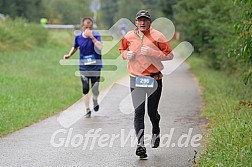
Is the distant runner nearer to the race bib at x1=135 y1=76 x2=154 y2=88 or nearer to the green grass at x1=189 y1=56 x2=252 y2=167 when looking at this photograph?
the green grass at x1=189 y1=56 x2=252 y2=167

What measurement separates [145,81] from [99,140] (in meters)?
1.92

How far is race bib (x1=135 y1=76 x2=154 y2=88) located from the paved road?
3.37 feet

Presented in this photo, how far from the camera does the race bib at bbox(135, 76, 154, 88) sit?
29.3ft

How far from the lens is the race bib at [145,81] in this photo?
29.3ft

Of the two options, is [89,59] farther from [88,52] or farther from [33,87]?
[33,87]

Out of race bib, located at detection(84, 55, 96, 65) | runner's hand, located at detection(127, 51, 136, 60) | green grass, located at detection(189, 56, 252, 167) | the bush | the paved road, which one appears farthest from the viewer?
the bush

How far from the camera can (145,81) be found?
8938mm

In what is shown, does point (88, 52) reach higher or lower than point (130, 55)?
lower

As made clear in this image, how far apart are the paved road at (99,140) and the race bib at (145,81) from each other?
103 centimetres

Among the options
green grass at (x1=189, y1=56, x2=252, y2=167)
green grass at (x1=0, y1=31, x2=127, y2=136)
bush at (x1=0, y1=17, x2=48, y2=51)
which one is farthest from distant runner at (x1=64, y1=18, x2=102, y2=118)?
bush at (x1=0, y1=17, x2=48, y2=51)

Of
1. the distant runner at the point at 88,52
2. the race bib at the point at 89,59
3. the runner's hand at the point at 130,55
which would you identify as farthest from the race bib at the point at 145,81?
the race bib at the point at 89,59

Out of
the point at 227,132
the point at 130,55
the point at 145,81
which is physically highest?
the point at 130,55

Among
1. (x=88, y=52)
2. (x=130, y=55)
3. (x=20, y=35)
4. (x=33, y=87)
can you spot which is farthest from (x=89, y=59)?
(x=20, y=35)

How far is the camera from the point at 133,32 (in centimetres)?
905
